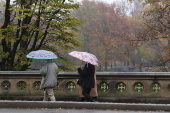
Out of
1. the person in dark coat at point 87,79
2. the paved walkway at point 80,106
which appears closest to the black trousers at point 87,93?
the person in dark coat at point 87,79

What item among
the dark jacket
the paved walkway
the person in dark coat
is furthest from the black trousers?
the paved walkway

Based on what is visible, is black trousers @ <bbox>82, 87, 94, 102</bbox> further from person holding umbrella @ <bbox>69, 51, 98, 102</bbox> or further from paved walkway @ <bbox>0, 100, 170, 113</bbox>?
paved walkway @ <bbox>0, 100, 170, 113</bbox>

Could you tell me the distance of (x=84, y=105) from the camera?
6625mm

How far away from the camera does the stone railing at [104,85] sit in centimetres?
802

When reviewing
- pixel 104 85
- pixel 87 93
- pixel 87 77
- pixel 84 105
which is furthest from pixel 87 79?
pixel 104 85

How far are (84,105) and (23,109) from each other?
1492 millimetres

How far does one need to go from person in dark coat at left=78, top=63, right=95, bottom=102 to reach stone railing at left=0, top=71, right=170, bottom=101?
751 millimetres

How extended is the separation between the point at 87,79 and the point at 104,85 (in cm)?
114

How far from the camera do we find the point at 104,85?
834 centimetres

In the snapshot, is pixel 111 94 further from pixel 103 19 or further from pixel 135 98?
pixel 103 19

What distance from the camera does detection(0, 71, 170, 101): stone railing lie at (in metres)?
8.02

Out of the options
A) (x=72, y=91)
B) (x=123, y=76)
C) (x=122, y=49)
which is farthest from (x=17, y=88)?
(x=122, y=49)

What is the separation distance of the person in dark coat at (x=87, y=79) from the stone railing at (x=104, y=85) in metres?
0.75

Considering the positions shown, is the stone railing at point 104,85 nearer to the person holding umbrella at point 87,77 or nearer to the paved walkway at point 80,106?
the person holding umbrella at point 87,77
